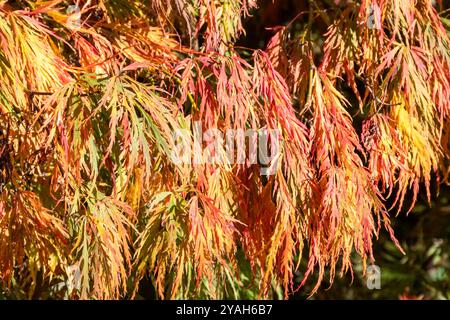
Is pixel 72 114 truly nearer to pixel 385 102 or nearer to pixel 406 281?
pixel 385 102

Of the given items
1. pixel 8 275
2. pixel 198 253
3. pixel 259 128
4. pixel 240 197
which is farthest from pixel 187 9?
pixel 8 275

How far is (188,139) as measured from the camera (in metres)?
1.28

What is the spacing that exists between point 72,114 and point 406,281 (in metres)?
1.70

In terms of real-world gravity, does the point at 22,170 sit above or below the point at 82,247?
above

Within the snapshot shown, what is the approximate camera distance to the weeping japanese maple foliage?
1.24 meters

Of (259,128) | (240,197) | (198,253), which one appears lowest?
(198,253)

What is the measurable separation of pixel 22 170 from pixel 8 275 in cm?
19

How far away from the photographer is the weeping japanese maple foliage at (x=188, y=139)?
124 centimetres
